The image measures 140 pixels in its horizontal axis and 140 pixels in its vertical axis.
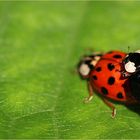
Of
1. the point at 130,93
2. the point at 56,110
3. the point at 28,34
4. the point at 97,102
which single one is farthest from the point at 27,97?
the point at 28,34

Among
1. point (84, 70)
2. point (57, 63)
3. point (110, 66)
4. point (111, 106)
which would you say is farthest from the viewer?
point (57, 63)

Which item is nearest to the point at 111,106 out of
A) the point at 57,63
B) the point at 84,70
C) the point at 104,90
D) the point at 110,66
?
the point at 104,90

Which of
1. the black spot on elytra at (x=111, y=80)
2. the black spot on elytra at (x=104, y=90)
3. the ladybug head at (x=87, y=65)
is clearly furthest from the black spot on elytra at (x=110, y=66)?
the ladybug head at (x=87, y=65)

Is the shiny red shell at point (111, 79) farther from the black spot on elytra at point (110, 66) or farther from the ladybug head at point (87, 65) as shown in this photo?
the ladybug head at point (87, 65)

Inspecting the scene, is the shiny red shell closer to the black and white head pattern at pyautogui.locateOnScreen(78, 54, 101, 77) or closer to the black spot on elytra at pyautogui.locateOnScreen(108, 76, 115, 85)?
the black spot on elytra at pyautogui.locateOnScreen(108, 76, 115, 85)

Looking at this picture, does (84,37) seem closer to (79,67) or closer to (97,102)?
(79,67)

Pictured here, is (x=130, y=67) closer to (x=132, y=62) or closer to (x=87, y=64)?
(x=132, y=62)

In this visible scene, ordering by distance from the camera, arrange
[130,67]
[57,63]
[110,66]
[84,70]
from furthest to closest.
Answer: [57,63], [84,70], [110,66], [130,67]
